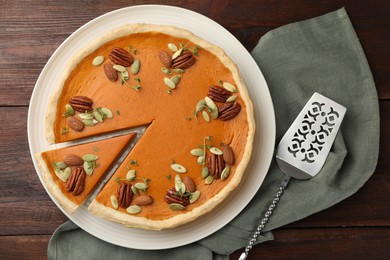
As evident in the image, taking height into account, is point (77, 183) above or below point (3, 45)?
below

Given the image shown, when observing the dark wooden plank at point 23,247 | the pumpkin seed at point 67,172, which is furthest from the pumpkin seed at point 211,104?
the dark wooden plank at point 23,247

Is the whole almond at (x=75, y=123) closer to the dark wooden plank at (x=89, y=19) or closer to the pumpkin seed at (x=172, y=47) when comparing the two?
the dark wooden plank at (x=89, y=19)

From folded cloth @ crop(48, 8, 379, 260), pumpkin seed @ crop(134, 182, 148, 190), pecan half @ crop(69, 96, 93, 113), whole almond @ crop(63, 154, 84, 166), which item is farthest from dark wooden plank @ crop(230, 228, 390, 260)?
pecan half @ crop(69, 96, 93, 113)

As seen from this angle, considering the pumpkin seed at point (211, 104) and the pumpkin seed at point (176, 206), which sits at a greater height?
the pumpkin seed at point (211, 104)

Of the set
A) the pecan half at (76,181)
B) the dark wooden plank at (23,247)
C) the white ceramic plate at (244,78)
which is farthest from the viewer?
the dark wooden plank at (23,247)

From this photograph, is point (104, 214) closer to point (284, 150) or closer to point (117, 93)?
point (117, 93)

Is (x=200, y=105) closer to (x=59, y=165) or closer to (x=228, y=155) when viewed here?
(x=228, y=155)

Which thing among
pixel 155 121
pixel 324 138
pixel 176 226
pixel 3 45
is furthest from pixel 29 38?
pixel 324 138
